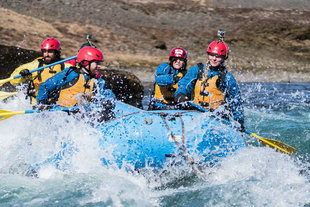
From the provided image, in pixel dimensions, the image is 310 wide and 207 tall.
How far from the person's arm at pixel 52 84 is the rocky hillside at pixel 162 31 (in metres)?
7.16

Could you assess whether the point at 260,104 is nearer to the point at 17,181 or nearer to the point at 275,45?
the point at 17,181

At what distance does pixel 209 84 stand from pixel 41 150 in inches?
97.9

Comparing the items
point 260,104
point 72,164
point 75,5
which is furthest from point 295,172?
point 75,5

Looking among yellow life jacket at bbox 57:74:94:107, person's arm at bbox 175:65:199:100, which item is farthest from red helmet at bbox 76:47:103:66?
person's arm at bbox 175:65:199:100

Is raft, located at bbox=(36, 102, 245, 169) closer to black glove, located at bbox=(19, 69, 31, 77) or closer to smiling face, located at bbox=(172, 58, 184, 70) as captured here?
smiling face, located at bbox=(172, 58, 184, 70)

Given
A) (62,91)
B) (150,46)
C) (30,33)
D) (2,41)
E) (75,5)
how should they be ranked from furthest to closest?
(75,5) < (150,46) < (30,33) < (2,41) < (62,91)

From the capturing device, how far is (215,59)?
20.3 ft

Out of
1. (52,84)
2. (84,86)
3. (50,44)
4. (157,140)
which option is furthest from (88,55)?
(50,44)

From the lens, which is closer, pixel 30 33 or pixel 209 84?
pixel 209 84

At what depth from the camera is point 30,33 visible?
1992 centimetres

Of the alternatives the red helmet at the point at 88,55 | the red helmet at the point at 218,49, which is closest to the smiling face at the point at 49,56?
the red helmet at the point at 88,55

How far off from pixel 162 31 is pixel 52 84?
2123 cm

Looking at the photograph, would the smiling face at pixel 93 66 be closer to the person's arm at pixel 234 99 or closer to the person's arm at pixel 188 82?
the person's arm at pixel 188 82

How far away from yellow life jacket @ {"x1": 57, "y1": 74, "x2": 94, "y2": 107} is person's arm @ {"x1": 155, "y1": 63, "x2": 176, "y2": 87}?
4.93 feet
